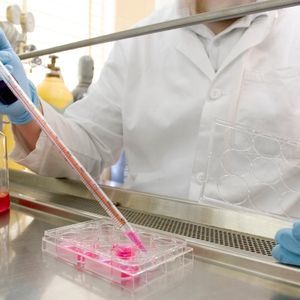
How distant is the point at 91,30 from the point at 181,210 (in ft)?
6.99

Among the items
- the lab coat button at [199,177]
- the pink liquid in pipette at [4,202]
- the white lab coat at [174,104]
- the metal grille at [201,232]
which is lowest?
the metal grille at [201,232]

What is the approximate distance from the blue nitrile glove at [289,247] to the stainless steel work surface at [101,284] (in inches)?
1.6

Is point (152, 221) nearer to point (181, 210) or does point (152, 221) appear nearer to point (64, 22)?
point (181, 210)

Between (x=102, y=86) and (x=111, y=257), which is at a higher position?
(x=102, y=86)

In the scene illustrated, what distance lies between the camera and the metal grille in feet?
1.93

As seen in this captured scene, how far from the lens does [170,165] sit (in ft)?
3.65

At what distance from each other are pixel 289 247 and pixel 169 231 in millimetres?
224

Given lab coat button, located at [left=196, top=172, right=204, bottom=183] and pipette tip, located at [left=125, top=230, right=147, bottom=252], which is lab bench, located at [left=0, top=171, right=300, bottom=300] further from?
lab coat button, located at [left=196, top=172, right=204, bottom=183]

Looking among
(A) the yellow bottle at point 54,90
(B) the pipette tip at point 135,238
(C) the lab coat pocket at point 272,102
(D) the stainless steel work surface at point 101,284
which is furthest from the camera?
(A) the yellow bottle at point 54,90

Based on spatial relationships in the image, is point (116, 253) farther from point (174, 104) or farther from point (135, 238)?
point (174, 104)

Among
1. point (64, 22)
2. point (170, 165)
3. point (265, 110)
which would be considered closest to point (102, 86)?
point (170, 165)

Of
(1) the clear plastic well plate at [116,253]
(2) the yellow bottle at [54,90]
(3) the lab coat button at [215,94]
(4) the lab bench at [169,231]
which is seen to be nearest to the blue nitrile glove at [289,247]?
(4) the lab bench at [169,231]

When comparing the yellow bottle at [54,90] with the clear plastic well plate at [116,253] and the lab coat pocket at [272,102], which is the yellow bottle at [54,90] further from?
the clear plastic well plate at [116,253]

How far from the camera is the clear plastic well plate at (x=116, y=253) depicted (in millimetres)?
470
